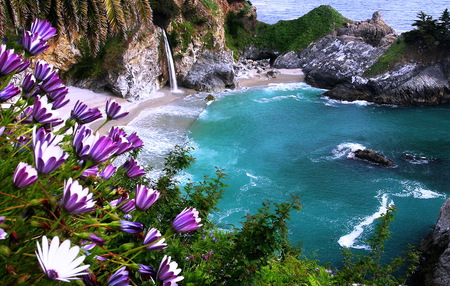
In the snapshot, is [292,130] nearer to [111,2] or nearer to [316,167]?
[316,167]

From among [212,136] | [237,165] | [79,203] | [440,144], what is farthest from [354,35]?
[79,203]

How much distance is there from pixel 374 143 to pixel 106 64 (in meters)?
15.6

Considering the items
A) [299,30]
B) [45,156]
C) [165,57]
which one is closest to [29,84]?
[45,156]

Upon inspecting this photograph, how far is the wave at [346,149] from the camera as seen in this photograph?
60.5 feet

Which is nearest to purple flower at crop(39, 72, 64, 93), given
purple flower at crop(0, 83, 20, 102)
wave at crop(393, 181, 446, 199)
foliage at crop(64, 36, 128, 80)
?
purple flower at crop(0, 83, 20, 102)

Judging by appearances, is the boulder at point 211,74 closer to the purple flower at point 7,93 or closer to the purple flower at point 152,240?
the purple flower at point 7,93

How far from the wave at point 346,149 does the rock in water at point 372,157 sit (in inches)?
14.5

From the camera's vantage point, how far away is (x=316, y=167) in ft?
56.0

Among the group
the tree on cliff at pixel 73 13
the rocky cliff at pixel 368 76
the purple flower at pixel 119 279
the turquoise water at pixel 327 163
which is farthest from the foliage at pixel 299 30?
the purple flower at pixel 119 279

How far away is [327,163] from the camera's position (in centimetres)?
1755

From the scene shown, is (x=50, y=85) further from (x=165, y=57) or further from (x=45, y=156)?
(x=165, y=57)

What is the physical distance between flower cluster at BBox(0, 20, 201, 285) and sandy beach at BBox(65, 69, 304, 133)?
1267 centimetres

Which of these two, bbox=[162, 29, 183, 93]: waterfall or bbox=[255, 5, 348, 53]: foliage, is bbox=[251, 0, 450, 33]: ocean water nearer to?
bbox=[255, 5, 348, 53]: foliage

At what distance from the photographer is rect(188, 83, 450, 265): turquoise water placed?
1291 centimetres
